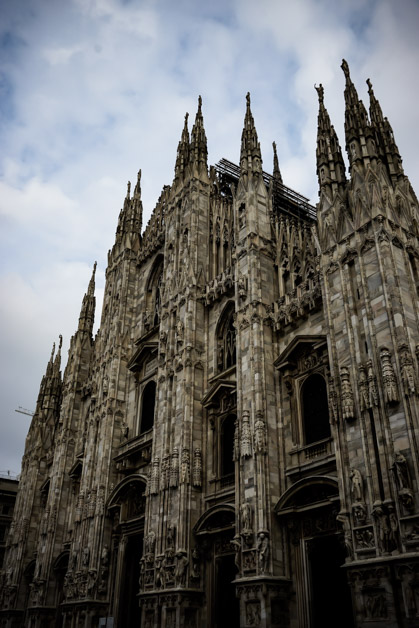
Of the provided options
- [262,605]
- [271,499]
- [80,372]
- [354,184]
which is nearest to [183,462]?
[271,499]

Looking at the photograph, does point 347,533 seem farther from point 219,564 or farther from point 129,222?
point 129,222

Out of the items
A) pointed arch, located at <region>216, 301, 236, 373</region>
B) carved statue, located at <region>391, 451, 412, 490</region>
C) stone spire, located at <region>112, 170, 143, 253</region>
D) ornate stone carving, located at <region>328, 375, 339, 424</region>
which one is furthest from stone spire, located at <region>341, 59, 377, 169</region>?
stone spire, located at <region>112, 170, 143, 253</region>

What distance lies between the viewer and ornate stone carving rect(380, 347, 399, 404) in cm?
1627

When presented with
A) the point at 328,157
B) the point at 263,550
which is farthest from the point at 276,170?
the point at 263,550

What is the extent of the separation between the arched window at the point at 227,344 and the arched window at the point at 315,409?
528cm

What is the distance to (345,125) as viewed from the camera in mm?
23203

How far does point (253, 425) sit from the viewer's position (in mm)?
21688

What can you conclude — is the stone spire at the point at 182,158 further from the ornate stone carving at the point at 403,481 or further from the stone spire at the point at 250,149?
the ornate stone carving at the point at 403,481

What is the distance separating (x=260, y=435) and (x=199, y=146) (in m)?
20.5

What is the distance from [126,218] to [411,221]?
2562cm

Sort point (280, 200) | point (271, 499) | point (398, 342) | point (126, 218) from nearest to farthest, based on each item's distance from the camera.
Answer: point (398, 342) → point (271, 499) → point (280, 200) → point (126, 218)

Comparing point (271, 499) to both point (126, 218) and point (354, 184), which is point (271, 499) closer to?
point (354, 184)

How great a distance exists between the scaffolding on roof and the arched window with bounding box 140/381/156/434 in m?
14.5

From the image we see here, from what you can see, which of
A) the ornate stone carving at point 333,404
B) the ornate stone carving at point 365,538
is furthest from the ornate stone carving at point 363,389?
the ornate stone carving at point 365,538
